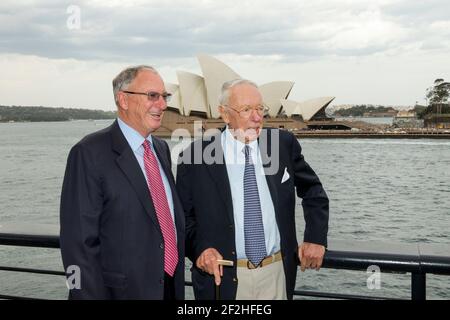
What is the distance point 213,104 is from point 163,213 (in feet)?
153

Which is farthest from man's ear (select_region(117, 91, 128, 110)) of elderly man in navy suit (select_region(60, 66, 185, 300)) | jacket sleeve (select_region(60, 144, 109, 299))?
jacket sleeve (select_region(60, 144, 109, 299))

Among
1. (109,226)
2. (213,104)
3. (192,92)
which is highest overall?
(192,92)

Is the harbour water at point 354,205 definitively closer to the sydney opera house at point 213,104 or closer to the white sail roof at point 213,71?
the sydney opera house at point 213,104

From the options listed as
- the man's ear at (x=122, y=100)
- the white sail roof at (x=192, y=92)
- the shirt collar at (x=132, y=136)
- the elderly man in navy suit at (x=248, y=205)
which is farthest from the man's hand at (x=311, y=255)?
the white sail roof at (x=192, y=92)

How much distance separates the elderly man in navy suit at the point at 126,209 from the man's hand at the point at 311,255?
397 millimetres

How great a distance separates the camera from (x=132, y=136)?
1620 mm

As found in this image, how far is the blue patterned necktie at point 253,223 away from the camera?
169 cm

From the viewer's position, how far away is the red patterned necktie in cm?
156

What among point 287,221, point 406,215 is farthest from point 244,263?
point 406,215

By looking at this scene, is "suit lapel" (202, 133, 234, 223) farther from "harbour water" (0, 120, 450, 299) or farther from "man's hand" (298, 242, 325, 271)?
"harbour water" (0, 120, 450, 299)

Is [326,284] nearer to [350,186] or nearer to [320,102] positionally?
[350,186]

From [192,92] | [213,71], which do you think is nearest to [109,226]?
[213,71]

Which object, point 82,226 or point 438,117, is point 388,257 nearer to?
point 82,226

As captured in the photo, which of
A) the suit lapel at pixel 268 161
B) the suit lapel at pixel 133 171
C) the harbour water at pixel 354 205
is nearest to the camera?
the suit lapel at pixel 133 171
